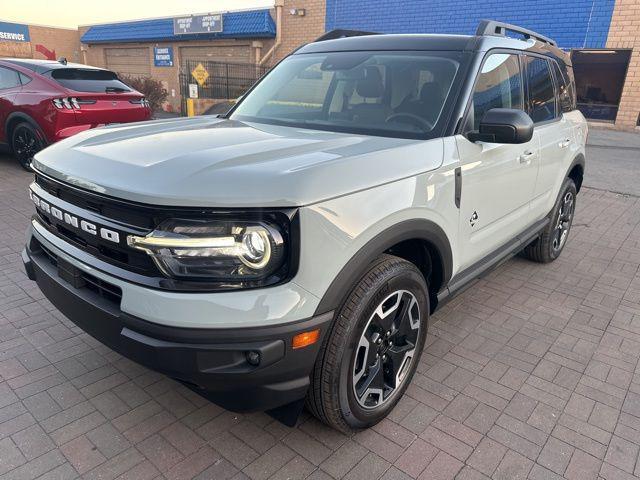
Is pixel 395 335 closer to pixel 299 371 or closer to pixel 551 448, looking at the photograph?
pixel 299 371

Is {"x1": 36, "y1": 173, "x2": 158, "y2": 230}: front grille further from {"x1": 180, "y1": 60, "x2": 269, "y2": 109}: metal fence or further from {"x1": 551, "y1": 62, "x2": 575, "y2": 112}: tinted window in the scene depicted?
{"x1": 180, "y1": 60, "x2": 269, "y2": 109}: metal fence

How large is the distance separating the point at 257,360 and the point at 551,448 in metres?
1.63

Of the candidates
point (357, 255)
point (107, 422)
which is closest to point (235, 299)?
point (357, 255)

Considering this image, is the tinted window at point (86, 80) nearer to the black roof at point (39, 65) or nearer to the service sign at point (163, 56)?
the black roof at point (39, 65)

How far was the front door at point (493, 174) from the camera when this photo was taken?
2.84m

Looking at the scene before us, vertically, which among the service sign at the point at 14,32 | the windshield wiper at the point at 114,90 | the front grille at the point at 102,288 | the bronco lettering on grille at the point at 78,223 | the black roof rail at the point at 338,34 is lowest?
the front grille at the point at 102,288

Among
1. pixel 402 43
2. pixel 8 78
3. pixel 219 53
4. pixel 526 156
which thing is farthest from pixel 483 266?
pixel 219 53

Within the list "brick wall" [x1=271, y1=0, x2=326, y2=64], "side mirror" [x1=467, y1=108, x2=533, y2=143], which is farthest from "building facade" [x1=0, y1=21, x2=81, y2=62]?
"side mirror" [x1=467, y1=108, x2=533, y2=143]

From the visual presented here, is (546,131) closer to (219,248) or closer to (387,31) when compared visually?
(219,248)

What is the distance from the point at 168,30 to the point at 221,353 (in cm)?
2694

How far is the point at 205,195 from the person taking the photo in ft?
5.87

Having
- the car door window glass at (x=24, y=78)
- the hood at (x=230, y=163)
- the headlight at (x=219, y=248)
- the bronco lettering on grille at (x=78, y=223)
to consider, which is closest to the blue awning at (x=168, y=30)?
the car door window glass at (x=24, y=78)

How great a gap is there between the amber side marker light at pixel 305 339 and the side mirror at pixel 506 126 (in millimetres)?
1522

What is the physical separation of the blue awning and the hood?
20925 millimetres
